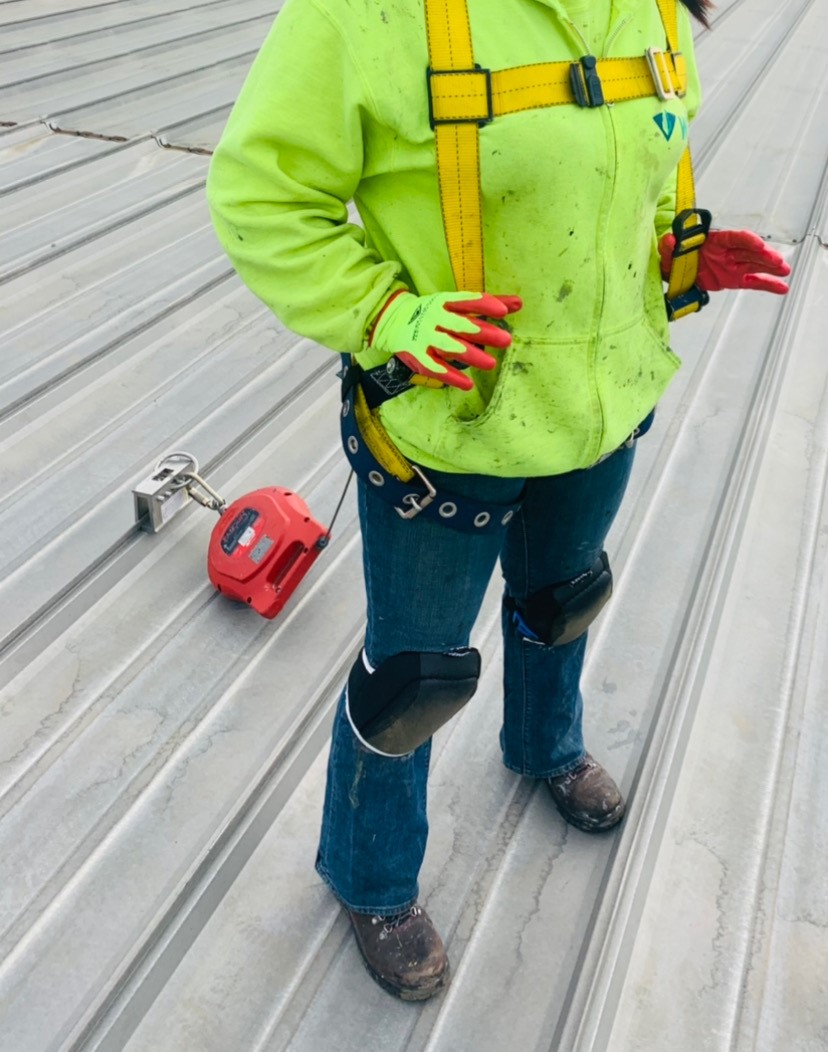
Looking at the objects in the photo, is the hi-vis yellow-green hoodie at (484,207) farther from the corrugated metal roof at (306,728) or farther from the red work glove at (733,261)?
the corrugated metal roof at (306,728)

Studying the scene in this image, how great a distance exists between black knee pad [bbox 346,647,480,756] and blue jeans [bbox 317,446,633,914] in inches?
0.8

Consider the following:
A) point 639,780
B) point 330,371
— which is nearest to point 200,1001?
point 639,780

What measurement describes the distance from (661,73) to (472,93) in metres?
0.30

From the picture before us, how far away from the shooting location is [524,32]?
3.96ft

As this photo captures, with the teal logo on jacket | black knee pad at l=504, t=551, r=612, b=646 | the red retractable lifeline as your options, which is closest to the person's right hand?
the teal logo on jacket

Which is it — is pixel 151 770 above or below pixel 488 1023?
above

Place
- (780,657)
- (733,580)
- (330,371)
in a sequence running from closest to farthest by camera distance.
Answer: (780,657)
(733,580)
(330,371)

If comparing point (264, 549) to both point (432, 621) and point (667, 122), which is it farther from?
point (667, 122)

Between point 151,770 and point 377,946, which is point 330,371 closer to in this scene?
point 151,770

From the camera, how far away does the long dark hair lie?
151 cm

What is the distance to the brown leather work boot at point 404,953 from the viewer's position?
1.67 meters

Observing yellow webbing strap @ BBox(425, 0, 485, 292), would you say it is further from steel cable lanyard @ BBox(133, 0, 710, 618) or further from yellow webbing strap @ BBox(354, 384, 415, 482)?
yellow webbing strap @ BBox(354, 384, 415, 482)

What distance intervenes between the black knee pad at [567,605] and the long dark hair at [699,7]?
0.81 m

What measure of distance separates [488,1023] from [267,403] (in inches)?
71.3
